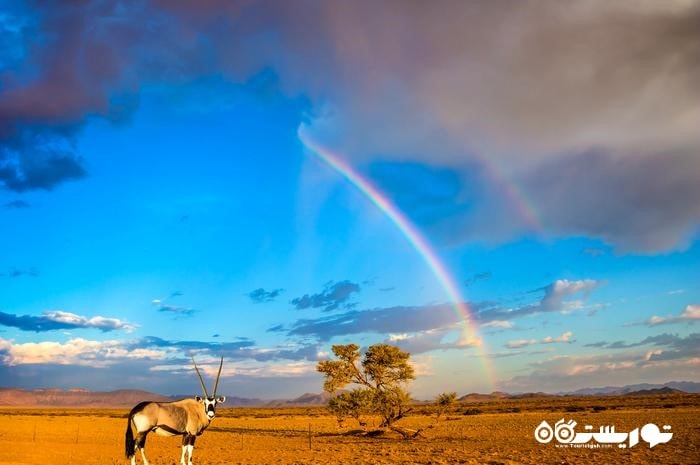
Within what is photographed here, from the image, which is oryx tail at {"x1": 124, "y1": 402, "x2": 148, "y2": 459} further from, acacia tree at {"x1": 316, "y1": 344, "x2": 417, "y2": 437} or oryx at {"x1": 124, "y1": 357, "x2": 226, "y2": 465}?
acacia tree at {"x1": 316, "y1": 344, "x2": 417, "y2": 437}

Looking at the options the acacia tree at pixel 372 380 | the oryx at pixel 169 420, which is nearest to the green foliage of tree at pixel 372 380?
the acacia tree at pixel 372 380

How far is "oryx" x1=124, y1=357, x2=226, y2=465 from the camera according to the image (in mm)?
18078

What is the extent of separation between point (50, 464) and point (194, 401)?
466 inches

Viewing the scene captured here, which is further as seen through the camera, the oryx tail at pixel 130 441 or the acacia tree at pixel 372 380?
the acacia tree at pixel 372 380

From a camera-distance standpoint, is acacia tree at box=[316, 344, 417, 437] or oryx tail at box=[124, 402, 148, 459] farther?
acacia tree at box=[316, 344, 417, 437]

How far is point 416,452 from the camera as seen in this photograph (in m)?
32.6

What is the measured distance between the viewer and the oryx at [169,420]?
1808 cm

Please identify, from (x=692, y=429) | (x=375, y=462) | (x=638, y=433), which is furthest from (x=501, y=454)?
(x=692, y=429)

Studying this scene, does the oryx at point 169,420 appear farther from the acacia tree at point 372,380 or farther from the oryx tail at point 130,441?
the acacia tree at point 372,380

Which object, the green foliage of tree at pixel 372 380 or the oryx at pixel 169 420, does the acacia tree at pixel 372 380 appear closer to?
the green foliage of tree at pixel 372 380

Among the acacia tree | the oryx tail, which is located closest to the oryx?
the oryx tail

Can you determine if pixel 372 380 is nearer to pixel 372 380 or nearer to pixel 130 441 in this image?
pixel 372 380

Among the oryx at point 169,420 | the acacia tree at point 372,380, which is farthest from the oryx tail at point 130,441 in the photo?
→ the acacia tree at point 372,380

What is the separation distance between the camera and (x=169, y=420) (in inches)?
728
